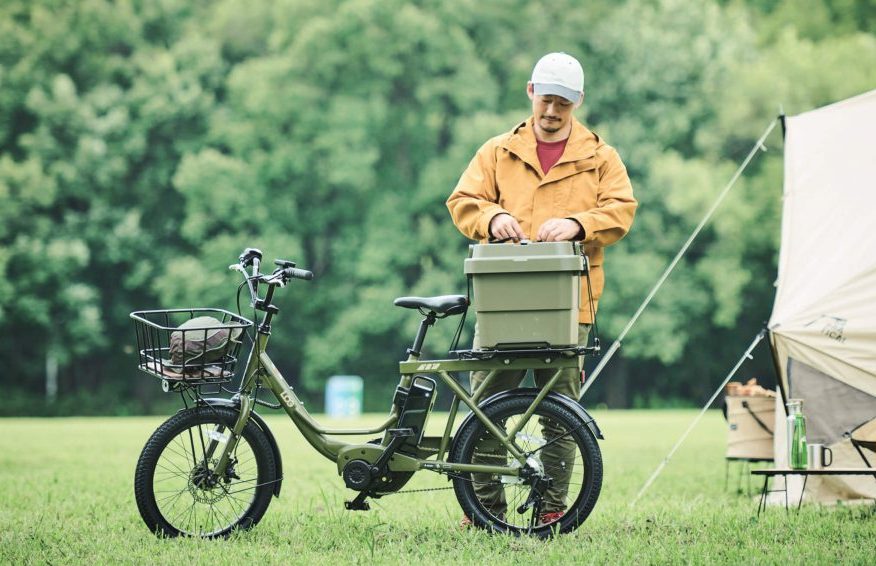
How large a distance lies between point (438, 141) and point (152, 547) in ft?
82.2

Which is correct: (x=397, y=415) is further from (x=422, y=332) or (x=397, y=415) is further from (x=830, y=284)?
(x=830, y=284)

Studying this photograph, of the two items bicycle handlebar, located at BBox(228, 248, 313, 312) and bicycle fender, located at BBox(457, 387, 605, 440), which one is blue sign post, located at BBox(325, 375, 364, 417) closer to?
bicycle handlebar, located at BBox(228, 248, 313, 312)

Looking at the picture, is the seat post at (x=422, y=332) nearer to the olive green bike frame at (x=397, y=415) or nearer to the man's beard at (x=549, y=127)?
the olive green bike frame at (x=397, y=415)

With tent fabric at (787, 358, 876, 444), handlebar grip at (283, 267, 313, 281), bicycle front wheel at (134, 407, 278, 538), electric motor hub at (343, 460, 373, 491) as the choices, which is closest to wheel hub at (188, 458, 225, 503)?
bicycle front wheel at (134, 407, 278, 538)

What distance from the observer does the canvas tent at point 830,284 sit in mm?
6301

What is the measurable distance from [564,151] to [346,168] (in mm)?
22336

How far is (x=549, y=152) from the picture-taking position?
511 centimetres

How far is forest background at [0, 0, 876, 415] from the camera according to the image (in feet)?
87.1

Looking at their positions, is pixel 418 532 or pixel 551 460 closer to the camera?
pixel 551 460

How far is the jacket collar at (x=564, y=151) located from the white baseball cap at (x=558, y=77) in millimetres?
209

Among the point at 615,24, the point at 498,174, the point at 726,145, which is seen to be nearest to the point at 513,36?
the point at 615,24

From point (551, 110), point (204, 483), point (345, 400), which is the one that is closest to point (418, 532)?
point (204, 483)

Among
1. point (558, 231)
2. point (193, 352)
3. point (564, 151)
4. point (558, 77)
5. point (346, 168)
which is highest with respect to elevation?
point (346, 168)

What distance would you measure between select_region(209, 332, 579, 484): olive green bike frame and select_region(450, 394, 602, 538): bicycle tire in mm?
47
